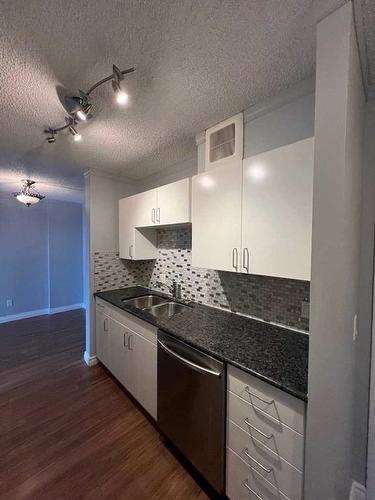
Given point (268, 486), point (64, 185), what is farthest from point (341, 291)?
point (64, 185)

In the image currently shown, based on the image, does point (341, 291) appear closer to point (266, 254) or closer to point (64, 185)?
point (266, 254)

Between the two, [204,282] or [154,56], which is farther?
[204,282]

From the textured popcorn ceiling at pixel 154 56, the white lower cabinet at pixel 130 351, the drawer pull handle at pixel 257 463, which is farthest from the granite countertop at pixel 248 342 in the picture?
the textured popcorn ceiling at pixel 154 56

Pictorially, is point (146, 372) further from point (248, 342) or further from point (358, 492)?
point (358, 492)

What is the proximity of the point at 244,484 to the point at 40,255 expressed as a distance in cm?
506

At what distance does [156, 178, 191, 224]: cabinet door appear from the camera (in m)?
1.79

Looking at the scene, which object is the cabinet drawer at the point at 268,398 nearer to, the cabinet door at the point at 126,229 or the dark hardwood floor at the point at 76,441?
the dark hardwood floor at the point at 76,441

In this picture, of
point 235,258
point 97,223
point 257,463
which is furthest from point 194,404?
point 97,223

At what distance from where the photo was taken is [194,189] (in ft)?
5.59

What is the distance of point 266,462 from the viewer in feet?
3.29

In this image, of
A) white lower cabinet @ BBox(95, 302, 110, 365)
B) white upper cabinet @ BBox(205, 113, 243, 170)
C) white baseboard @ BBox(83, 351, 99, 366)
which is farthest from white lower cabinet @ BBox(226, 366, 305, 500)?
white baseboard @ BBox(83, 351, 99, 366)

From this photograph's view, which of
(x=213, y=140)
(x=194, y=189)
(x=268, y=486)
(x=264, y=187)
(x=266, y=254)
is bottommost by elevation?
(x=268, y=486)

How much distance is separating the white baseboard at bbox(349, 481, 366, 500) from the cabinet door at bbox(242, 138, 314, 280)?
1287 mm

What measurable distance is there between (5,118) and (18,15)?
958 millimetres
